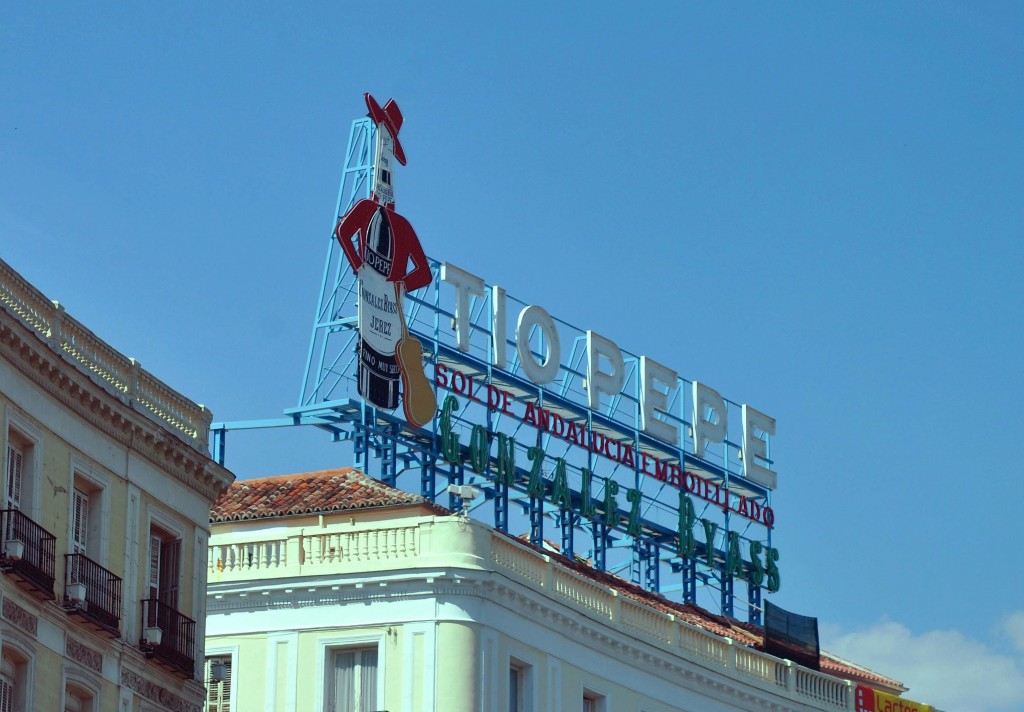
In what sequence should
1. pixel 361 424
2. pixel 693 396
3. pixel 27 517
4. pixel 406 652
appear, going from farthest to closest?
1. pixel 693 396
2. pixel 361 424
3. pixel 406 652
4. pixel 27 517

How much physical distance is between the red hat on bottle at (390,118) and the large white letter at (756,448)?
19546 mm

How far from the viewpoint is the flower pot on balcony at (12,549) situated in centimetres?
4406

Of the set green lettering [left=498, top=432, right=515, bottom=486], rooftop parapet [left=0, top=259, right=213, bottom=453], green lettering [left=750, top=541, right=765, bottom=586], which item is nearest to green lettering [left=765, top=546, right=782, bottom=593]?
green lettering [left=750, top=541, right=765, bottom=586]

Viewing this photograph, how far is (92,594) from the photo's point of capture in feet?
156

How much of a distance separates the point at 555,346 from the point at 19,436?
125 feet

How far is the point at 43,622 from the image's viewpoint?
45.6m

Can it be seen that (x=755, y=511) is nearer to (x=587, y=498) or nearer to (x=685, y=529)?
(x=685, y=529)

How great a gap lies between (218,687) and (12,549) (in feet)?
Result: 51.7

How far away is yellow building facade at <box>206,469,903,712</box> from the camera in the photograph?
58219 millimetres

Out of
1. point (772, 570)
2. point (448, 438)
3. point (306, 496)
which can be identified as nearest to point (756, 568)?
point (772, 570)

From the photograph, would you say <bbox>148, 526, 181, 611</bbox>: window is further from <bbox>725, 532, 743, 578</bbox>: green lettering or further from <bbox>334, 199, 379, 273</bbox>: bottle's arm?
<bbox>725, 532, 743, 578</bbox>: green lettering

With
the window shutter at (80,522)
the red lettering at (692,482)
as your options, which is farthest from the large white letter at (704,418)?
the window shutter at (80,522)

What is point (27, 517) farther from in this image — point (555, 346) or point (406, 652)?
point (555, 346)

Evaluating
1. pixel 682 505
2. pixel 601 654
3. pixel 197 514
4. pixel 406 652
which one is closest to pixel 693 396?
pixel 682 505
